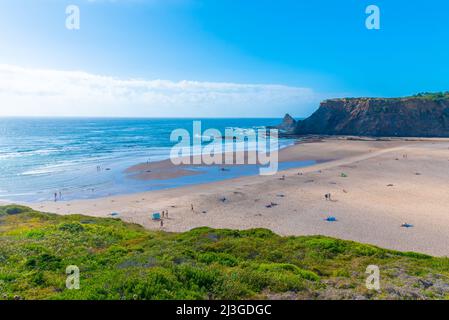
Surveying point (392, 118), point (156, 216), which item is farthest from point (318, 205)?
point (392, 118)

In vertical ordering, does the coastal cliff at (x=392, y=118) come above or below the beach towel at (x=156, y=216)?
above

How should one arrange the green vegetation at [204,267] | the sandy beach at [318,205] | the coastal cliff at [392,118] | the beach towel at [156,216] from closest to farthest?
1. the green vegetation at [204,267]
2. the sandy beach at [318,205]
3. the beach towel at [156,216]
4. the coastal cliff at [392,118]

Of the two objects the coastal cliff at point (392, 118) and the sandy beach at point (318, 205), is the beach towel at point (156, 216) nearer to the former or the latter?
the sandy beach at point (318, 205)

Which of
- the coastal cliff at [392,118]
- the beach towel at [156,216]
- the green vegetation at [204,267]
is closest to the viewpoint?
the green vegetation at [204,267]

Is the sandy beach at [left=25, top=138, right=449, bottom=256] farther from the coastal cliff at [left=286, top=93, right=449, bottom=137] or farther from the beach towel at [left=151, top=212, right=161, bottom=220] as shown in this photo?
the coastal cliff at [left=286, top=93, right=449, bottom=137]

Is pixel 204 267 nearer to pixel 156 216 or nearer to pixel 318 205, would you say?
pixel 156 216

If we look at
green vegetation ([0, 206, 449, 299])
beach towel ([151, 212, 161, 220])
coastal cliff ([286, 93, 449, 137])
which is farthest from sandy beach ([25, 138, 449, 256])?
coastal cliff ([286, 93, 449, 137])

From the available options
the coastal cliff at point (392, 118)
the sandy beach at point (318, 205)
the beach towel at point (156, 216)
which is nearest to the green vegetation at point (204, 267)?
the sandy beach at point (318, 205)
